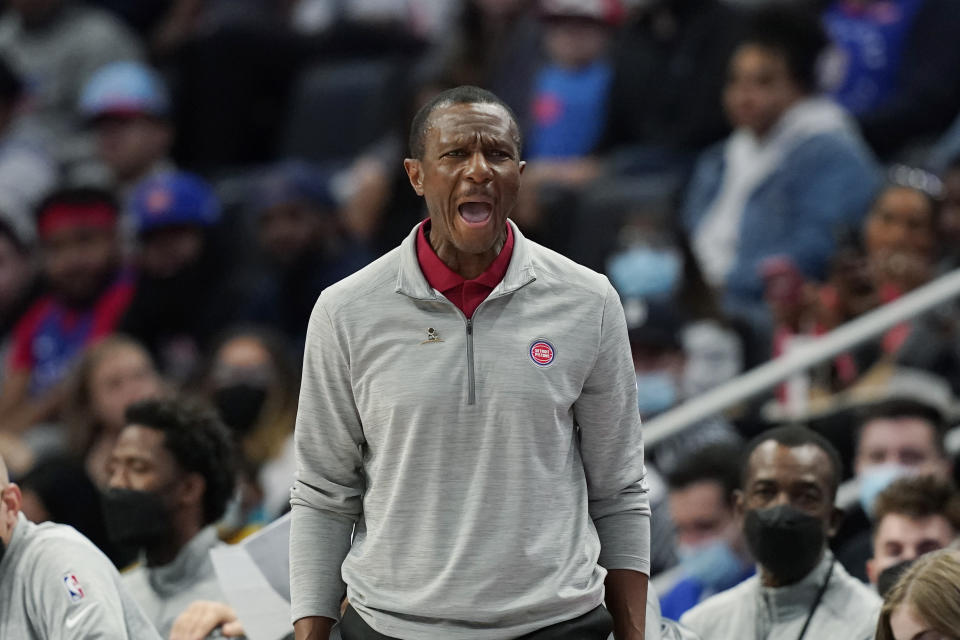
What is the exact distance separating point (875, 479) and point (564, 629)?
7.57 feet

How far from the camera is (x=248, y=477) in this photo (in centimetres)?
557

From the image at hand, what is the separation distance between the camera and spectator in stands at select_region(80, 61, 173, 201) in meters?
8.37

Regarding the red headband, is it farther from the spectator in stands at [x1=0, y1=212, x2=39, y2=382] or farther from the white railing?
the white railing

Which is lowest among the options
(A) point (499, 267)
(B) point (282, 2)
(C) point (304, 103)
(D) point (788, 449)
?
(D) point (788, 449)

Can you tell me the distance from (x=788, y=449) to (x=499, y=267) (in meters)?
1.34

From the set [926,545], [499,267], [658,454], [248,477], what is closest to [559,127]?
[658,454]

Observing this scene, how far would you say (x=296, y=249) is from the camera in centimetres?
761

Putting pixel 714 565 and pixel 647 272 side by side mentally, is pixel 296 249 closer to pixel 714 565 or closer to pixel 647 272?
pixel 647 272

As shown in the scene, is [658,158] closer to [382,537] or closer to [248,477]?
[248,477]

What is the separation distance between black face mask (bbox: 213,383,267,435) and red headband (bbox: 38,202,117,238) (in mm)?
1698

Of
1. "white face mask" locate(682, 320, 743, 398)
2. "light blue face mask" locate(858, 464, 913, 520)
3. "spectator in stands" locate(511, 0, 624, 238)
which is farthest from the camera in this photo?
"spectator in stands" locate(511, 0, 624, 238)

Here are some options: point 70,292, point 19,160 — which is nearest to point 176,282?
point 70,292

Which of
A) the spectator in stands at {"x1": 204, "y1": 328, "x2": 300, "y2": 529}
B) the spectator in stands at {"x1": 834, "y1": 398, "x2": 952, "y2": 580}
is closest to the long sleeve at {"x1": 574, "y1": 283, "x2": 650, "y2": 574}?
the spectator in stands at {"x1": 834, "y1": 398, "x2": 952, "y2": 580}

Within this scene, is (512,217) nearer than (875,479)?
No
